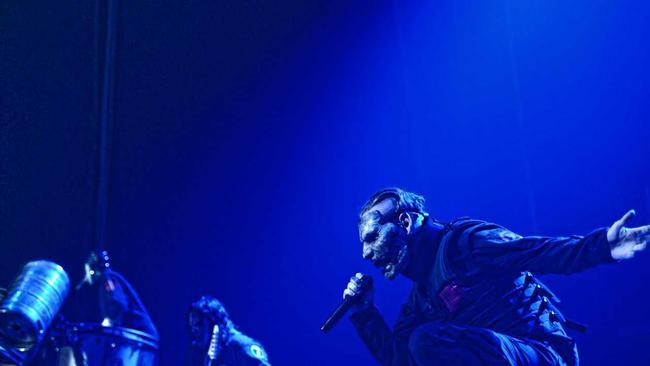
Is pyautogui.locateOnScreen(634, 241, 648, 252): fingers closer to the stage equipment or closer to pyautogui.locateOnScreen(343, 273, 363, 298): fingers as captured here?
pyautogui.locateOnScreen(343, 273, 363, 298): fingers

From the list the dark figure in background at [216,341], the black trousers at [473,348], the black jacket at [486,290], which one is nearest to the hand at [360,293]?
the black jacket at [486,290]

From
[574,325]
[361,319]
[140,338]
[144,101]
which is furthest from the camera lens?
[144,101]

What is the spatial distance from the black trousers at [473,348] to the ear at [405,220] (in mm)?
603

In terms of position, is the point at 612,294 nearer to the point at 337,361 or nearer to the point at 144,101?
the point at 337,361

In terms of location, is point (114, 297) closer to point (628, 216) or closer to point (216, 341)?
point (216, 341)

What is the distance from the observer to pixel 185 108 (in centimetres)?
662

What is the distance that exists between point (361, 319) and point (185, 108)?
3.71 metres

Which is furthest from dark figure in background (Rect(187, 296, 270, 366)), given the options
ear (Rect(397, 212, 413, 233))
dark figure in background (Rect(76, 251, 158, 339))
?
ear (Rect(397, 212, 413, 233))

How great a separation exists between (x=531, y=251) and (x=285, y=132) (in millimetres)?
3868

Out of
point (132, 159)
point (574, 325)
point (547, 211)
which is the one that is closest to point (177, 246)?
point (132, 159)

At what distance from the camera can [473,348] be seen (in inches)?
112

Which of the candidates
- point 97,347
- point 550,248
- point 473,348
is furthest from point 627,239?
point 97,347

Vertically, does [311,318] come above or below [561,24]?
below

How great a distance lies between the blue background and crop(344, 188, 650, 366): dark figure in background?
82.7 inches
